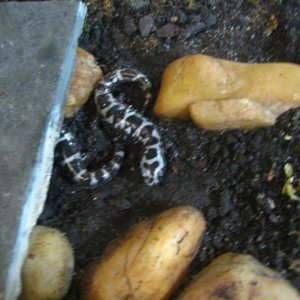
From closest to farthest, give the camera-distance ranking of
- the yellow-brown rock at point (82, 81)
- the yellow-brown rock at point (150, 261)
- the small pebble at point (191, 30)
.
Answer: the yellow-brown rock at point (150, 261), the yellow-brown rock at point (82, 81), the small pebble at point (191, 30)

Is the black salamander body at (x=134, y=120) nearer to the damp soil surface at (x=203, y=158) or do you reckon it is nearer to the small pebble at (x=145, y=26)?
the damp soil surface at (x=203, y=158)

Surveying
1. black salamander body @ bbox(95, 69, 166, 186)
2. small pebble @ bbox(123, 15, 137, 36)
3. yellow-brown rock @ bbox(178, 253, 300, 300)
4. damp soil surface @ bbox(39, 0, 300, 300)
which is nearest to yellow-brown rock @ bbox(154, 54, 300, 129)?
damp soil surface @ bbox(39, 0, 300, 300)

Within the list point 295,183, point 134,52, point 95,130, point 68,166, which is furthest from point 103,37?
point 295,183

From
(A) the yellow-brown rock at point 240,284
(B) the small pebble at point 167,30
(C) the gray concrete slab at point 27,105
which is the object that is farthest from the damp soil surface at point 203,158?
(C) the gray concrete slab at point 27,105

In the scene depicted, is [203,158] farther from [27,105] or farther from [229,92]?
[27,105]

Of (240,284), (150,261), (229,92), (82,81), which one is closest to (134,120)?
(82,81)

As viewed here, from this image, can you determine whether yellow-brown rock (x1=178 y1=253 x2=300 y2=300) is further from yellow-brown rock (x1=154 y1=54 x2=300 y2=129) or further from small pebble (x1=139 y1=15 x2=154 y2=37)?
small pebble (x1=139 y1=15 x2=154 y2=37)
